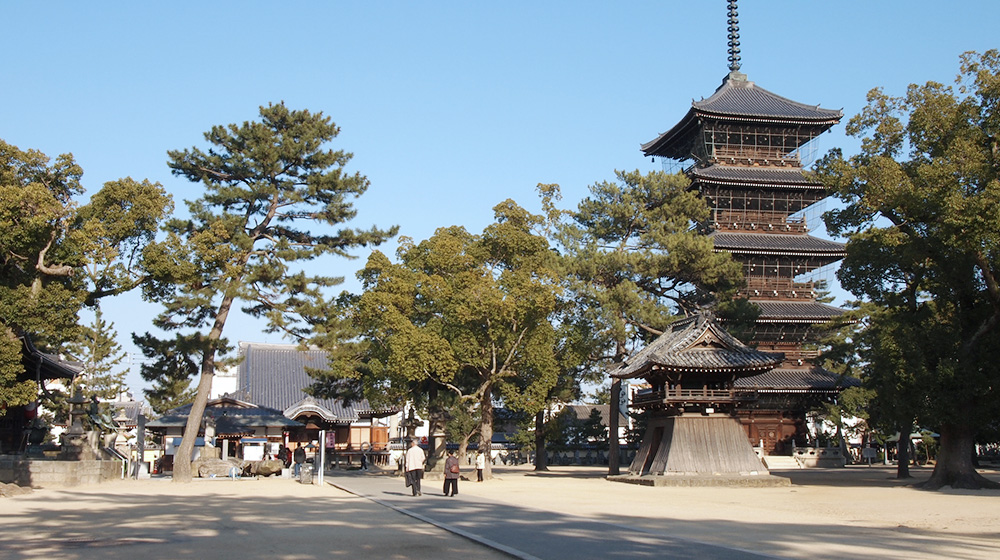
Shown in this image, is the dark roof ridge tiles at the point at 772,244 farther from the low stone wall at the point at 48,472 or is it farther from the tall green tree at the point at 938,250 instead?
the low stone wall at the point at 48,472

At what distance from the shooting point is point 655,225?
3572cm

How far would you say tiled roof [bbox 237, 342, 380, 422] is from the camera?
177 ft

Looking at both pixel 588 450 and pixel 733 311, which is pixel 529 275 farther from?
pixel 588 450

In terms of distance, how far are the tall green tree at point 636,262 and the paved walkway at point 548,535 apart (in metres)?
16.9

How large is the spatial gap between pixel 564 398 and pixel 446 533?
2273cm

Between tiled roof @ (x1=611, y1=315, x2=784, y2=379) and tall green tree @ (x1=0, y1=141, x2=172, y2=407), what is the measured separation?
16400 millimetres

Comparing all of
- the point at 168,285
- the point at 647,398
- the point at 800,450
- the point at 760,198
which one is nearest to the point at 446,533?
the point at 168,285

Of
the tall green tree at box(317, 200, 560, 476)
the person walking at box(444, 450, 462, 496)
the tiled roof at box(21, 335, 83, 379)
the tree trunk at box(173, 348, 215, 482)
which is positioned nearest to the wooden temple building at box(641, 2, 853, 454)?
the tall green tree at box(317, 200, 560, 476)

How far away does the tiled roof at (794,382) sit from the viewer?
135 ft

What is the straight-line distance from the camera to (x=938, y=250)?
22.9m

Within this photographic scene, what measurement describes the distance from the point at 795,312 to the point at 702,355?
1660cm

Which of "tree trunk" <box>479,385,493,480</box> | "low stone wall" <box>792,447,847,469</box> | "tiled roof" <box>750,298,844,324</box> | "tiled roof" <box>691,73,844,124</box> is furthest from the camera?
"tiled roof" <box>691,73,844,124</box>

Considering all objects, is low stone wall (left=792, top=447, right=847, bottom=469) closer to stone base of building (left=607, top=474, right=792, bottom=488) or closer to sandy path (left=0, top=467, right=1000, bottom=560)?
stone base of building (left=607, top=474, right=792, bottom=488)

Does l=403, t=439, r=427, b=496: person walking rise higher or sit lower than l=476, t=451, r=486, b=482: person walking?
higher
